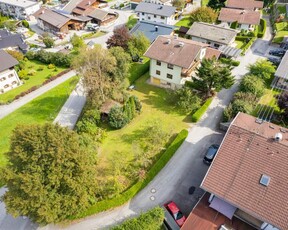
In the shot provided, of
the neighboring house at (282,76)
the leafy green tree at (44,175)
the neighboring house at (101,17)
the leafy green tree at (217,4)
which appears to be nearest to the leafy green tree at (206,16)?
the leafy green tree at (217,4)

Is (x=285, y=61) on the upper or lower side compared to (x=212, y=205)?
upper

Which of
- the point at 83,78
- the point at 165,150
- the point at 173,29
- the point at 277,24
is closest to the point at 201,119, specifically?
the point at 165,150

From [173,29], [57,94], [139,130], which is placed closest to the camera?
[139,130]

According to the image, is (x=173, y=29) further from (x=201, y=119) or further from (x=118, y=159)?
(x=118, y=159)

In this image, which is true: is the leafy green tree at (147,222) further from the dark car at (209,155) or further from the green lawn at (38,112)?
the green lawn at (38,112)

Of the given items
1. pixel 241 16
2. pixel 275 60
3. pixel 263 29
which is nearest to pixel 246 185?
pixel 275 60

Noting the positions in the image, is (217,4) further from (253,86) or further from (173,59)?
(253,86)
